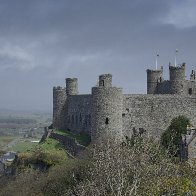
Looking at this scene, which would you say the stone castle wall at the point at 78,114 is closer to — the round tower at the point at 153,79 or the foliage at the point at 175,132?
the foliage at the point at 175,132

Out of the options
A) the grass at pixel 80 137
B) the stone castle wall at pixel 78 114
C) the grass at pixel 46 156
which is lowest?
the grass at pixel 46 156

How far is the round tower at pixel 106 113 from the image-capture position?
41344 millimetres

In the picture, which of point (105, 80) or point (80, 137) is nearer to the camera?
point (105, 80)

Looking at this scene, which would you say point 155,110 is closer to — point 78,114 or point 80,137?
point 80,137

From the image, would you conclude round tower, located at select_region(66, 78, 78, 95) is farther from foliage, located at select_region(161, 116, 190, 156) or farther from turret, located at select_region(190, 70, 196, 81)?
turret, located at select_region(190, 70, 196, 81)

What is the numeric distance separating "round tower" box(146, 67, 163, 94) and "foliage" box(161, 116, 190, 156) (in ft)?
19.4

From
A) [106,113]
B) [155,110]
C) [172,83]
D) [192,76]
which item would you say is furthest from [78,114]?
[192,76]

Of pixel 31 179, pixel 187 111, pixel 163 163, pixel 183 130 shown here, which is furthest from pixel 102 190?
pixel 187 111

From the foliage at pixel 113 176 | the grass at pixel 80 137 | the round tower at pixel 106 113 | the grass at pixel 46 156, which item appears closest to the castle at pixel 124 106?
the round tower at pixel 106 113

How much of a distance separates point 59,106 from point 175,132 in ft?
40.6

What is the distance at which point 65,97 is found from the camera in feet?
166

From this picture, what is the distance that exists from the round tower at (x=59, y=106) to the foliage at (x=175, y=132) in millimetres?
10582

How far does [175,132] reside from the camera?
42.9m

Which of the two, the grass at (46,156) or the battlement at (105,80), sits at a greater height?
the battlement at (105,80)
